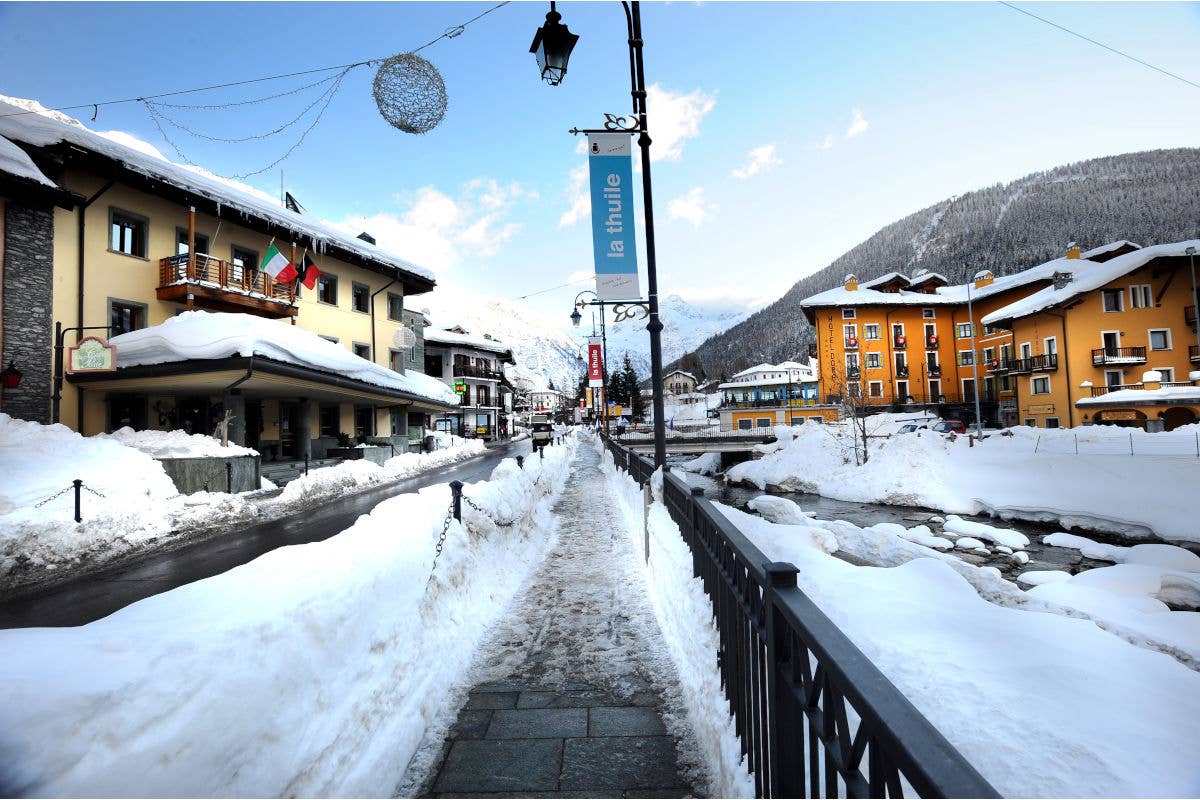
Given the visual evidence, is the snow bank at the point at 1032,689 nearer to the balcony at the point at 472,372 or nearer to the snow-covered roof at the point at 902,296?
the snow-covered roof at the point at 902,296

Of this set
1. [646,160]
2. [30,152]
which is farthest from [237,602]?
[30,152]

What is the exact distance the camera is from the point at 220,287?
62.2 ft

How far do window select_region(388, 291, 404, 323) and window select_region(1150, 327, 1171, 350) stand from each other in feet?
154

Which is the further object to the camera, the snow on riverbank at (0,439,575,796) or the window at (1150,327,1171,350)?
the window at (1150,327,1171,350)

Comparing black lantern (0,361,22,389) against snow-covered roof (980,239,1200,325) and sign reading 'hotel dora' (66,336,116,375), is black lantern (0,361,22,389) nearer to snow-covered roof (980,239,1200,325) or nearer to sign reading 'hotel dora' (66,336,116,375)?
sign reading 'hotel dora' (66,336,116,375)

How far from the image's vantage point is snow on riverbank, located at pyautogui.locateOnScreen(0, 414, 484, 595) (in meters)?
8.07

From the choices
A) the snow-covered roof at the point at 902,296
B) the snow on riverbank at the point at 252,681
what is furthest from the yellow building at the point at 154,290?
the snow-covered roof at the point at 902,296

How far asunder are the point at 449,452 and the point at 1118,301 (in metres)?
43.7

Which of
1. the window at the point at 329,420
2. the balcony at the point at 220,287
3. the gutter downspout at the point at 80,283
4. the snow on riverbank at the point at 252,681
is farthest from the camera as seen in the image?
the window at the point at 329,420

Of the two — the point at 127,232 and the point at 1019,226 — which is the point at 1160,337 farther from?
the point at 1019,226

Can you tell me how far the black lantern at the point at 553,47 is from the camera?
7469 mm

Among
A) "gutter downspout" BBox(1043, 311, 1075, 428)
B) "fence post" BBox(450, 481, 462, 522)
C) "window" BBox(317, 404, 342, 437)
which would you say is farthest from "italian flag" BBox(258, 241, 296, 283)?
"gutter downspout" BBox(1043, 311, 1075, 428)

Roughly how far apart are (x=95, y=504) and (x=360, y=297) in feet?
A: 66.2

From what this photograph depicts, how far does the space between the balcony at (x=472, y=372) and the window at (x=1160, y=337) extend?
55291 millimetres
